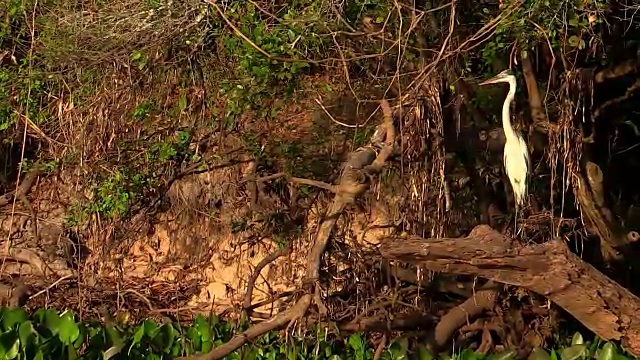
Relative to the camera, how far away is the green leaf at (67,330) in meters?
5.33

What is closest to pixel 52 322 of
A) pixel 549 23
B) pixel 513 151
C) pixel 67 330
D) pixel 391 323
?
pixel 67 330

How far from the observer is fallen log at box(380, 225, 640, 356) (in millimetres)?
4168

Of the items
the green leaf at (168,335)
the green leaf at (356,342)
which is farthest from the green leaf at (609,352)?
the green leaf at (168,335)

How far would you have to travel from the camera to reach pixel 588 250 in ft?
19.9

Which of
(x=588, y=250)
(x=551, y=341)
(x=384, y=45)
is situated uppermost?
(x=384, y=45)

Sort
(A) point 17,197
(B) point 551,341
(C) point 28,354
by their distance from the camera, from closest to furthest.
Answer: (C) point 28,354, (B) point 551,341, (A) point 17,197

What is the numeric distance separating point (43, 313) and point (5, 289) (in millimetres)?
1812

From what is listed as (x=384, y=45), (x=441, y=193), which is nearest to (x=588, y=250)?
(x=441, y=193)

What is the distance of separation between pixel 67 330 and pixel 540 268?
2551 millimetres

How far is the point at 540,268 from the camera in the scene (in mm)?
4207

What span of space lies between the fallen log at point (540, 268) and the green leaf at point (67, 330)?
1848 mm

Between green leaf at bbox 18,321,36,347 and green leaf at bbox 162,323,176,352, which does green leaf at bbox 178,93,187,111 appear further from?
green leaf at bbox 18,321,36,347

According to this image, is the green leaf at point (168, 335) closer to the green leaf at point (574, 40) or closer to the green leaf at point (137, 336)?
the green leaf at point (137, 336)

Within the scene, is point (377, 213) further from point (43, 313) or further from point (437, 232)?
point (43, 313)
